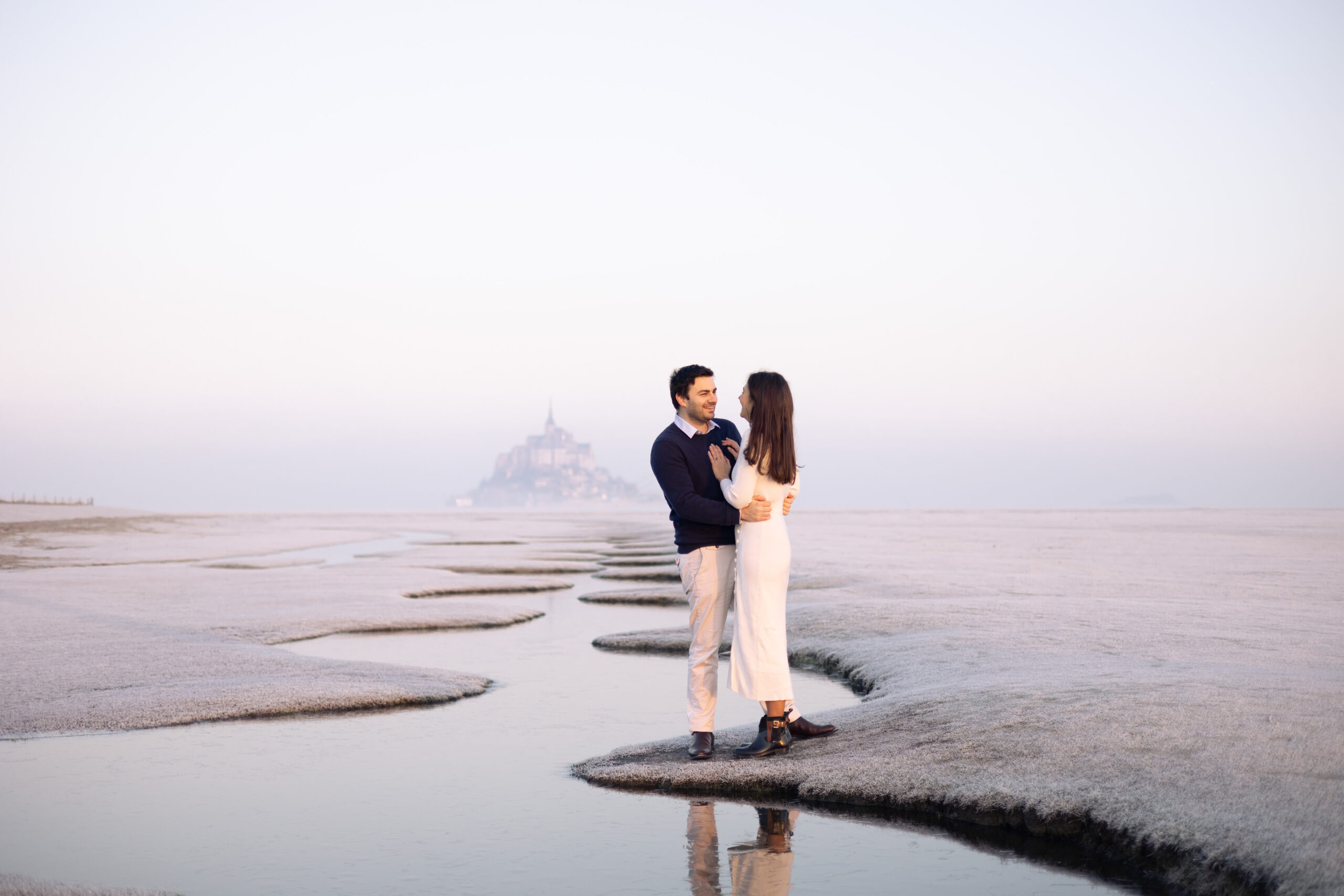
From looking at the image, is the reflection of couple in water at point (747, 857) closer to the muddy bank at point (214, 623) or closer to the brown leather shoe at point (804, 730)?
the brown leather shoe at point (804, 730)

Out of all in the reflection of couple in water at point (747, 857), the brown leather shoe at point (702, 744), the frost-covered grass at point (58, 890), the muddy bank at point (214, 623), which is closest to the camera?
the frost-covered grass at point (58, 890)

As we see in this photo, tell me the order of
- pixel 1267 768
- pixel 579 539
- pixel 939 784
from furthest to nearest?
pixel 579 539, pixel 939 784, pixel 1267 768

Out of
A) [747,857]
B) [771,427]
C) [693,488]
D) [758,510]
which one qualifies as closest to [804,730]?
[758,510]

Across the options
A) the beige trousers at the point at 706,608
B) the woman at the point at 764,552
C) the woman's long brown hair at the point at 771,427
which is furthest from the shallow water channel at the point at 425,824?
the woman's long brown hair at the point at 771,427

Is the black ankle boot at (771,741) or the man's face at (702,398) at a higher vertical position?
the man's face at (702,398)

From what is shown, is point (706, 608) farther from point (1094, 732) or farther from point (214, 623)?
point (214, 623)

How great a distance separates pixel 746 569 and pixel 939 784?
7.98 ft

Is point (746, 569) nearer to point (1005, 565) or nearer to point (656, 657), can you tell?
point (656, 657)

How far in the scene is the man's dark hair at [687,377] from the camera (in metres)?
9.16

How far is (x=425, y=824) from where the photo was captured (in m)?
→ 8.23

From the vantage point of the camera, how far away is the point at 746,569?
923 centimetres

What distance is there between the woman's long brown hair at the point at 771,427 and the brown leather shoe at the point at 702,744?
8.90 feet

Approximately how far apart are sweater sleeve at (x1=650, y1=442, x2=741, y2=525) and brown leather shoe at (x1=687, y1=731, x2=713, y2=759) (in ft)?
6.94

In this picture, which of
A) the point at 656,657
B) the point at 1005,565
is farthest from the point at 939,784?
the point at 1005,565
